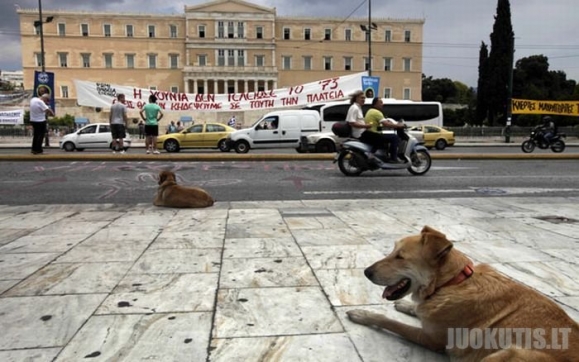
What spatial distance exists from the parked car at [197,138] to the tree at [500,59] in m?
48.2

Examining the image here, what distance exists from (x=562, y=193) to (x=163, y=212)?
23.4 feet

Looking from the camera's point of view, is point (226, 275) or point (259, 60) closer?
point (226, 275)

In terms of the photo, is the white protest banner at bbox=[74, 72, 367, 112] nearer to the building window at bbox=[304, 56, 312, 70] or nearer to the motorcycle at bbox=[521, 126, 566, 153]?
the motorcycle at bbox=[521, 126, 566, 153]

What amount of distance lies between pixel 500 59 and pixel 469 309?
67.4 metres

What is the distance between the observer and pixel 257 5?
85.4 m

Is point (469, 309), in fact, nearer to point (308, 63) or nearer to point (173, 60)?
point (173, 60)

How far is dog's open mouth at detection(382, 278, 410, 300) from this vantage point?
2406mm

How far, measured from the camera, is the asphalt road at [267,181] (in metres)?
8.37

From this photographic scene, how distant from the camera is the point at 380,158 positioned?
11.1m

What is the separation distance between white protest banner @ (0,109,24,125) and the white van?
18.8 m

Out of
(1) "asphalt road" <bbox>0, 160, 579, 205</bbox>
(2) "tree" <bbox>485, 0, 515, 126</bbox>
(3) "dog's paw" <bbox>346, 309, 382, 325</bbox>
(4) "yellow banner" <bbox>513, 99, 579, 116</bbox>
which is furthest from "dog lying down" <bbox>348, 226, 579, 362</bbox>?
(2) "tree" <bbox>485, 0, 515, 126</bbox>

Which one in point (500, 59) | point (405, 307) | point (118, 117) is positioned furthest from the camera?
point (500, 59)

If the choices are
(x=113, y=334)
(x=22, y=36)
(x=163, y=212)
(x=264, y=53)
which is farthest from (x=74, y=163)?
(x=22, y=36)

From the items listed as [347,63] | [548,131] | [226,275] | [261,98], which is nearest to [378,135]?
[226,275]
